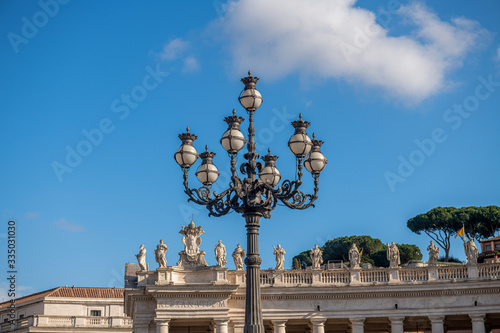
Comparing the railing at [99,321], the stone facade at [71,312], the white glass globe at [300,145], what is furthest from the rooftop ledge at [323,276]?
the railing at [99,321]

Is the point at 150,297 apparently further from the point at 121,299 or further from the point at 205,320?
the point at 121,299

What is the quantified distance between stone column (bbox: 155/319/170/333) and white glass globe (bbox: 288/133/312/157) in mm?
24752

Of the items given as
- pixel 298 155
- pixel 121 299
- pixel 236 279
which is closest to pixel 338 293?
pixel 236 279

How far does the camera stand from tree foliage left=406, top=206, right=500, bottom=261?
97312 mm

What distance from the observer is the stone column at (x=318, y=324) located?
46.9 meters

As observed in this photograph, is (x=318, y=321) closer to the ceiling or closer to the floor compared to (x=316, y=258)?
closer to the floor

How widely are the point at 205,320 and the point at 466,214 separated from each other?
196 ft

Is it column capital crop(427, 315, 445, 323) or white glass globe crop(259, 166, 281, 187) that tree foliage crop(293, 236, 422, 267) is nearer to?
column capital crop(427, 315, 445, 323)

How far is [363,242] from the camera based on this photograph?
342 feet

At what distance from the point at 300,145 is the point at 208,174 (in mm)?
3144

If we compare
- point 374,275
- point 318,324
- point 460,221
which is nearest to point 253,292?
point 318,324

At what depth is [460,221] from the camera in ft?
322

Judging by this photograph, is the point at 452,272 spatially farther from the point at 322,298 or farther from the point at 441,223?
the point at 441,223

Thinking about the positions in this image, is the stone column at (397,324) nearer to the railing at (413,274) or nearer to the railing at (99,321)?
the railing at (413,274)
